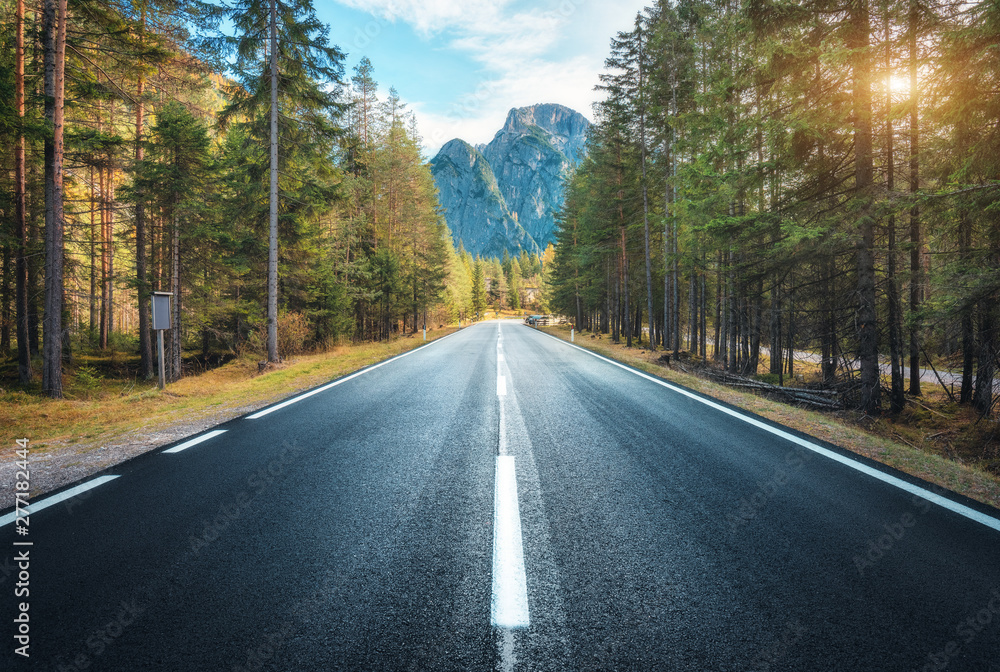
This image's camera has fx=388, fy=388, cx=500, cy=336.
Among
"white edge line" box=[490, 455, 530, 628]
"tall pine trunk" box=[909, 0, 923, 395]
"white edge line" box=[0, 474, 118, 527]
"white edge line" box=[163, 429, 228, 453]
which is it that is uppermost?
"tall pine trunk" box=[909, 0, 923, 395]

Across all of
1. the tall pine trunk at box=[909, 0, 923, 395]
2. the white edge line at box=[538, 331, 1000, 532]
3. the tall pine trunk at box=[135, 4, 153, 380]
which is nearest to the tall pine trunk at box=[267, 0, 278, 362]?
the tall pine trunk at box=[135, 4, 153, 380]

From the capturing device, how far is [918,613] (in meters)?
1.88

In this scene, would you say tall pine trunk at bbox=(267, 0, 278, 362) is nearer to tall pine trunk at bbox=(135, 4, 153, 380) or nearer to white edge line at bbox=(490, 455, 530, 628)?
tall pine trunk at bbox=(135, 4, 153, 380)

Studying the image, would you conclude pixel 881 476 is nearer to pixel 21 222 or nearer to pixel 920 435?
pixel 920 435

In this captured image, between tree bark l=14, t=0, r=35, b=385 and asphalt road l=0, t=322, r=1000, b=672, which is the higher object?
tree bark l=14, t=0, r=35, b=385

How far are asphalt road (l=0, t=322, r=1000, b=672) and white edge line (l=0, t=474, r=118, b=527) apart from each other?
0.07 m

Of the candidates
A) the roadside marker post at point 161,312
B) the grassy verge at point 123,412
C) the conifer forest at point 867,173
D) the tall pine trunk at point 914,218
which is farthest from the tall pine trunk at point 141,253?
the tall pine trunk at point 914,218

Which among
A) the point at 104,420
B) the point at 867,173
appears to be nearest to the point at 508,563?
the point at 104,420

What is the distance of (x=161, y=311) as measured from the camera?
833 centimetres

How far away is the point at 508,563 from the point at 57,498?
377 cm

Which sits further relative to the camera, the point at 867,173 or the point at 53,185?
the point at 53,185

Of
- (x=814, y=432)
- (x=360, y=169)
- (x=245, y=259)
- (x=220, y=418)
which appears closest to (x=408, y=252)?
(x=360, y=169)

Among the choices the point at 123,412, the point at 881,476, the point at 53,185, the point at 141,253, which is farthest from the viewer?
the point at 141,253

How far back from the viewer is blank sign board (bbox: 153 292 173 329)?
8.19 meters
